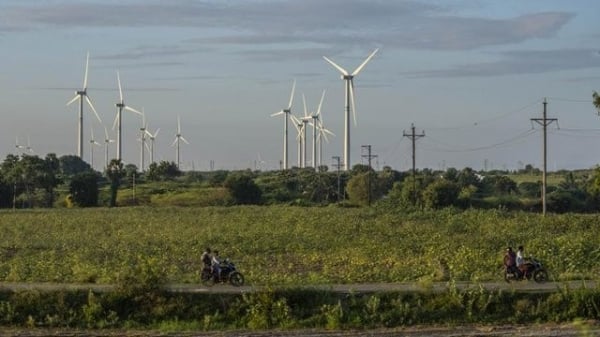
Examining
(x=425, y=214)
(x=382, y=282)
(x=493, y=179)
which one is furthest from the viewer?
(x=493, y=179)

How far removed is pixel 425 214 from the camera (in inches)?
2884

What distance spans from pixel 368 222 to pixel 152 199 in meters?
52.5

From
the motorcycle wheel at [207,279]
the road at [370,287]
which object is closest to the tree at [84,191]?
the road at [370,287]

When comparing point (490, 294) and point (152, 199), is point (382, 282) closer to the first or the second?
point (490, 294)

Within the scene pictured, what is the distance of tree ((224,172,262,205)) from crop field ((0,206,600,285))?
27.3 m

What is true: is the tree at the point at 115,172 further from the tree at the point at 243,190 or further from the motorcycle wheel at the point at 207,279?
the motorcycle wheel at the point at 207,279

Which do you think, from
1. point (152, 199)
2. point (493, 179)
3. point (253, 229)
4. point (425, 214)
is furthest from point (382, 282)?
point (493, 179)

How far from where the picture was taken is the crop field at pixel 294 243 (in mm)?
37188

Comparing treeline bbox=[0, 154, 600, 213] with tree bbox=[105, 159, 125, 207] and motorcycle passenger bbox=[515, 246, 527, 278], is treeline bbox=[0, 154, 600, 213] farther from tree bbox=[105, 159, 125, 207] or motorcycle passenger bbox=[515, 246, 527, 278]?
motorcycle passenger bbox=[515, 246, 527, 278]

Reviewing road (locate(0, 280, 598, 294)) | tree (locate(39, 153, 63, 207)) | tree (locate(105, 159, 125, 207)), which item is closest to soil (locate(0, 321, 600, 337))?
road (locate(0, 280, 598, 294))

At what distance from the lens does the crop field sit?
3719 cm

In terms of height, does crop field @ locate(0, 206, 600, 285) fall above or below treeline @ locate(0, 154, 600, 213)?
below

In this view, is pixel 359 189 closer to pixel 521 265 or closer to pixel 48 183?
pixel 48 183

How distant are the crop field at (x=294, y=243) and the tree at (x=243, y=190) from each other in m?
27.3
